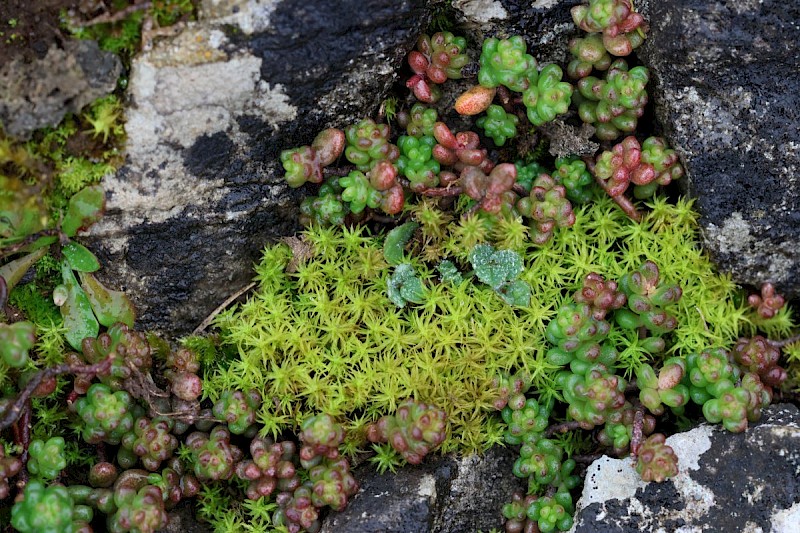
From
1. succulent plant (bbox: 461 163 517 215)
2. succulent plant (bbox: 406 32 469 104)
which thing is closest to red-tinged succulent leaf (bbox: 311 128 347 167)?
succulent plant (bbox: 406 32 469 104)

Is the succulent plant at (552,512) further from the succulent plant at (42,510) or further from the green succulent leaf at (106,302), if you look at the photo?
the green succulent leaf at (106,302)

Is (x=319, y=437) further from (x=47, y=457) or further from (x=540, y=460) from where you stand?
(x=47, y=457)

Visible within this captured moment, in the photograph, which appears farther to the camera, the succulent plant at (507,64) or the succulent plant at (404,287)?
the succulent plant at (404,287)

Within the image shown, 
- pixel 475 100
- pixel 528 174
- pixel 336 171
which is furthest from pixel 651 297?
pixel 336 171

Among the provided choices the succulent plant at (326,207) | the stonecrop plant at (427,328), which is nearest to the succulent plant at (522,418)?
the stonecrop plant at (427,328)

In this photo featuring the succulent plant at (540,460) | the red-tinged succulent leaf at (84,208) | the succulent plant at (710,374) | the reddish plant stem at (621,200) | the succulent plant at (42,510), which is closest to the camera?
the succulent plant at (42,510)

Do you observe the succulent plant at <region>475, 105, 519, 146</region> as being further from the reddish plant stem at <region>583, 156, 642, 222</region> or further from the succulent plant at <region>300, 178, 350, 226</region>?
the succulent plant at <region>300, 178, 350, 226</region>
